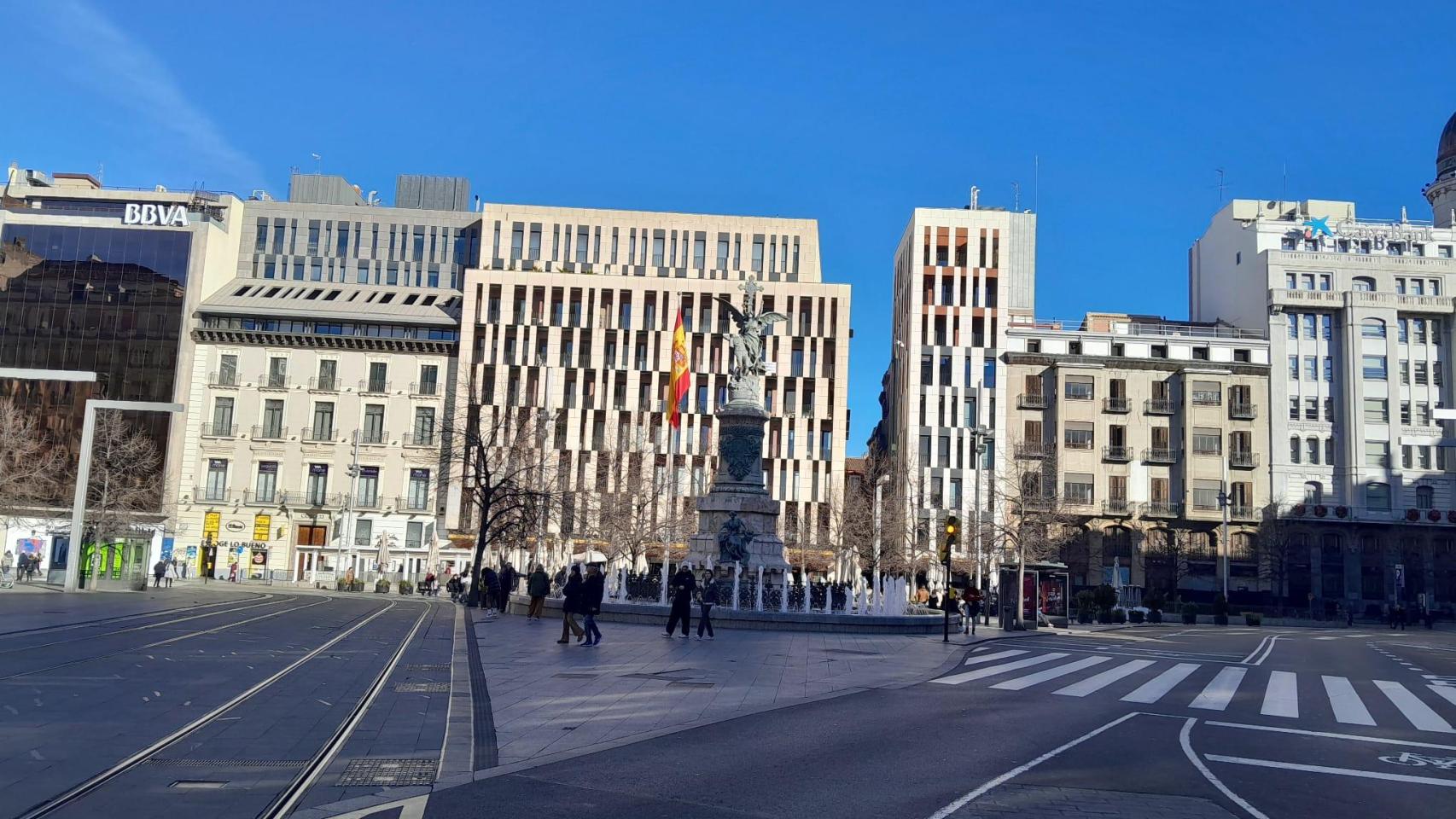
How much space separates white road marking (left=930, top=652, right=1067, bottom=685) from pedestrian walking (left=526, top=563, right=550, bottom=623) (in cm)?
1285

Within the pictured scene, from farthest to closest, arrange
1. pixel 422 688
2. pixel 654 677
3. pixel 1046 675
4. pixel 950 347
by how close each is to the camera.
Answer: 1. pixel 950 347
2. pixel 1046 675
3. pixel 654 677
4. pixel 422 688

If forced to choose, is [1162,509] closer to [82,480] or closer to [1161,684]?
[1161,684]

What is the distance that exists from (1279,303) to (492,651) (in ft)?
216

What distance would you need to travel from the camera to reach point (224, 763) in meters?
9.02

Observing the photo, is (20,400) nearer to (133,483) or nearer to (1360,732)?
(133,483)

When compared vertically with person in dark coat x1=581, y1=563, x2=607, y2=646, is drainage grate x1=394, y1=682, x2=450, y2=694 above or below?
below

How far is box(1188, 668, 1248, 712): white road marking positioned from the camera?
15.9 meters

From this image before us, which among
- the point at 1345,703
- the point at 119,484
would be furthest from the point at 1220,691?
the point at 119,484

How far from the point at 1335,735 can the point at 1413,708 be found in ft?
14.9

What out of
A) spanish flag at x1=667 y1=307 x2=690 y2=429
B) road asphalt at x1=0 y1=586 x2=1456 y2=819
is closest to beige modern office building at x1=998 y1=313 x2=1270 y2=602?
spanish flag at x1=667 y1=307 x2=690 y2=429

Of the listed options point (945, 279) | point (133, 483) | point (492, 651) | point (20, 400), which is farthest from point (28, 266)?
point (492, 651)

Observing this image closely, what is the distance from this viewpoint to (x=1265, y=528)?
2623 inches

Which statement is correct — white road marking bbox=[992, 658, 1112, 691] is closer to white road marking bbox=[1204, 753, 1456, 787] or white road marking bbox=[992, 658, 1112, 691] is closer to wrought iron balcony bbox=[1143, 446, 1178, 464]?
white road marking bbox=[1204, 753, 1456, 787]

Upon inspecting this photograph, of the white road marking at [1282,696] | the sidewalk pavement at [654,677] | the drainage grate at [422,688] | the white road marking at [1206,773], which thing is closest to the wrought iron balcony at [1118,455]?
the sidewalk pavement at [654,677]
